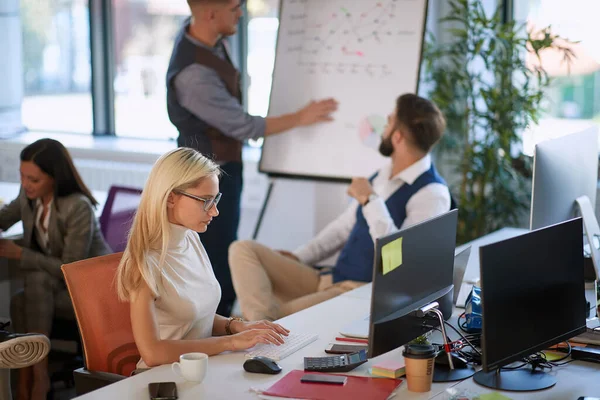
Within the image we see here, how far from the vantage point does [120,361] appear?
7.50ft

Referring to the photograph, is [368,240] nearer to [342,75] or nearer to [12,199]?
[342,75]

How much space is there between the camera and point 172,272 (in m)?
2.26

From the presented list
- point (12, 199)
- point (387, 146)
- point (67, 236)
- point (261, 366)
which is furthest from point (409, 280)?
point (12, 199)

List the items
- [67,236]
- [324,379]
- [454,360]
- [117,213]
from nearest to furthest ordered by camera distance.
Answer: [324,379], [454,360], [67,236], [117,213]

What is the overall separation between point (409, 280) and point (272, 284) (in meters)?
1.50

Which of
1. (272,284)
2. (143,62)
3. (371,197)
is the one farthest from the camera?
(143,62)

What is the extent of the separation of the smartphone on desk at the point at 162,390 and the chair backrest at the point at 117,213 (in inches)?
74.3

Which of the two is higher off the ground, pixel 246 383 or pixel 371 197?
pixel 371 197

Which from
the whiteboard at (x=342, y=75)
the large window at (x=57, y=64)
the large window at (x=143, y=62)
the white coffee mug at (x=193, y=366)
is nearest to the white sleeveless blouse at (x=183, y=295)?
the white coffee mug at (x=193, y=366)

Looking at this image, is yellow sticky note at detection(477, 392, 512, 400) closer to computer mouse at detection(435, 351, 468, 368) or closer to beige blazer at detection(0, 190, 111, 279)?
computer mouse at detection(435, 351, 468, 368)

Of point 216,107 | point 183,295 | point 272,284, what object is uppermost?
point 216,107

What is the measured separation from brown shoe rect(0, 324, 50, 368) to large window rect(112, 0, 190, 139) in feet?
12.6

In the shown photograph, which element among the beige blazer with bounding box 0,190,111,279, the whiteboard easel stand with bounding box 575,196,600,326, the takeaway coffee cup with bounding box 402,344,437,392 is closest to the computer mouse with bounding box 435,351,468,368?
the takeaway coffee cup with bounding box 402,344,437,392

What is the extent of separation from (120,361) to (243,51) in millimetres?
3734
